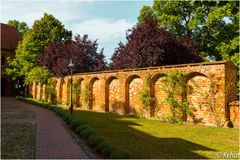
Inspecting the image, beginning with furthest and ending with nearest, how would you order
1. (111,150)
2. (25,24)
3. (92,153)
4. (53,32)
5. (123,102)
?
(25,24), (53,32), (123,102), (92,153), (111,150)

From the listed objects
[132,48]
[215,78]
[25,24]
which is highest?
[25,24]

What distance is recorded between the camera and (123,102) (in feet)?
74.0

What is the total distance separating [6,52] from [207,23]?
34.7 metres

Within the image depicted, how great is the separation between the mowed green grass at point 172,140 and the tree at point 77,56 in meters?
21.3

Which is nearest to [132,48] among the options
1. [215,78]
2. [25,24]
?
[215,78]

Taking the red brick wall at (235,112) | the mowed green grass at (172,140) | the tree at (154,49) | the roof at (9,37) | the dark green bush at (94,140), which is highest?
the roof at (9,37)

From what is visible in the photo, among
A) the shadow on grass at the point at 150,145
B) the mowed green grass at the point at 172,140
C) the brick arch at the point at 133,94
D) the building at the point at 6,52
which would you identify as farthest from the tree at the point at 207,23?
the building at the point at 6,52

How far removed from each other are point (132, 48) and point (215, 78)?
1383 cm

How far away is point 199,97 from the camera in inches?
671

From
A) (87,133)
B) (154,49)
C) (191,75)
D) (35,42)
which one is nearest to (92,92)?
(154,49)

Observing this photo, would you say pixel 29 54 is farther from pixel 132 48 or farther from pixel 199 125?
pixel 199 125

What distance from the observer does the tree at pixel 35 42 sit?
135ft

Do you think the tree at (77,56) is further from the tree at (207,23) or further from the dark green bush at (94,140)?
the dark green bush at (94,140)

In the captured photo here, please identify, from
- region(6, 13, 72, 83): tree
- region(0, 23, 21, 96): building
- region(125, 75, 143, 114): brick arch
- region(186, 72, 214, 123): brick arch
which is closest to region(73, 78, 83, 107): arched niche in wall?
region(125, 75, 143, 114): brick arch
